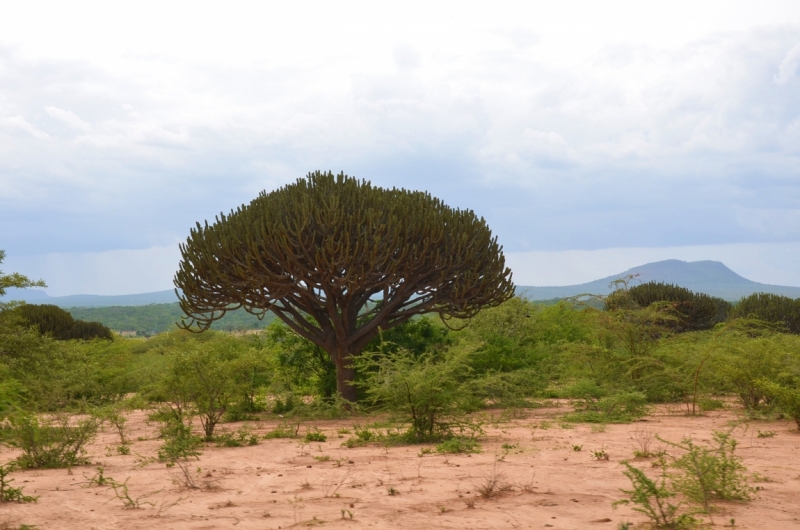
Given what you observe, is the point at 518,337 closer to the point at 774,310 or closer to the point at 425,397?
the point at 425,397

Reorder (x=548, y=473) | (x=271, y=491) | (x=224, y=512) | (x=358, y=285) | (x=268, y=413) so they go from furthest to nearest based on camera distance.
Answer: (x=268, y=413)
(x=358, y=285)
(x=548, y=473)
(x=271, y=491)
(x=224, y=512)

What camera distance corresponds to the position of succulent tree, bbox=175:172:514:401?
1395 centimetres

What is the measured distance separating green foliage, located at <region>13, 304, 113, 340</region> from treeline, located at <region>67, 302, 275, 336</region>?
152 ft

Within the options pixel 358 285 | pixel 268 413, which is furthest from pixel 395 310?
pixel 268 413

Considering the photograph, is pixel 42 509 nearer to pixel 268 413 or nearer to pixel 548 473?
pixel 548 473

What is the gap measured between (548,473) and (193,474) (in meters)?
3.68

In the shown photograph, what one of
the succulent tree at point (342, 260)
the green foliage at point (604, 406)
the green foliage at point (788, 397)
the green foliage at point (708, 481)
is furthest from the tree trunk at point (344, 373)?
the green foliage at point (708, 481)

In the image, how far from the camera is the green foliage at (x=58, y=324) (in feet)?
85.5

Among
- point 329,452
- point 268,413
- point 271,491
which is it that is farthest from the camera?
point 268,413

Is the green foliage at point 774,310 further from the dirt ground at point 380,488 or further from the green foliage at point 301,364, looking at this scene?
the dirt ground at point 380,488

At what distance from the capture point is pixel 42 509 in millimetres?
6191

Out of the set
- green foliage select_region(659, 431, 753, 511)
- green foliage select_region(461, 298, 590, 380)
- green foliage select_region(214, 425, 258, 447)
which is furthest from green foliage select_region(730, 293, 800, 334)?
green foliage select_region(659, 431, 753, 511)

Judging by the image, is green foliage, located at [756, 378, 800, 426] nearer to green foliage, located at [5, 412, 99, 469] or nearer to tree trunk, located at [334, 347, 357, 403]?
tree trunk, located at [334, 347, 357, 403]

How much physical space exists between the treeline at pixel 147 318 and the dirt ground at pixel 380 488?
67461 millimetres
